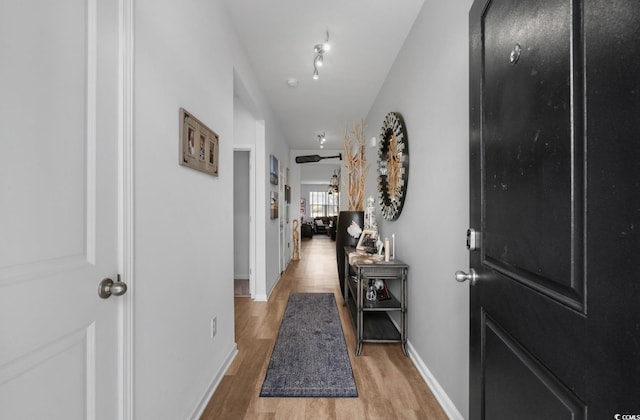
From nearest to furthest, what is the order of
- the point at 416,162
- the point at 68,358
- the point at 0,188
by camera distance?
the point at 0,188 → the point at 68,358 → the point at 416,162

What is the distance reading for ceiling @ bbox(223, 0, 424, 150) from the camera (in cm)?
217

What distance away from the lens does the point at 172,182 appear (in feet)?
4.71

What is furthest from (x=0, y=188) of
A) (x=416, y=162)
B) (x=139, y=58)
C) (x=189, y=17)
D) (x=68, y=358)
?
(x=416, y=162)

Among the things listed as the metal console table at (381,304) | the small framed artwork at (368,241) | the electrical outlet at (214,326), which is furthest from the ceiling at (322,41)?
the electrical outlet at (214,326)

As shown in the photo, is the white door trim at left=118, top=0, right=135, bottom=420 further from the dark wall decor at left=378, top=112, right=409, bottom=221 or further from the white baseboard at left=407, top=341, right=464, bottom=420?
the dark wall decor at left=378, top=112, right=409, bottom=221

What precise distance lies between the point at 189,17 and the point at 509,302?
196cm

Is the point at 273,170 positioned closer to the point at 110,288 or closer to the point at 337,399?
the point at 337,399

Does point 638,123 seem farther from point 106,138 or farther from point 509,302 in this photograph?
point 106,138

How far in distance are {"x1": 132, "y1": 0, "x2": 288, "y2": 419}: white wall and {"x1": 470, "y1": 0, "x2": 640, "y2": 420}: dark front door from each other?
126cm

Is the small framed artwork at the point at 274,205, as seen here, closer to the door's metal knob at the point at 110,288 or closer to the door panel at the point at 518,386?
the door's metal knob at the point at 110,288

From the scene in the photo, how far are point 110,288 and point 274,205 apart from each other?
3.70 meters

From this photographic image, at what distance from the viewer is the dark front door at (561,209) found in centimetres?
51

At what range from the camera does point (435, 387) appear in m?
1.86

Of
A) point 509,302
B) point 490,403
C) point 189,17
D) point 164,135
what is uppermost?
point 189,17
